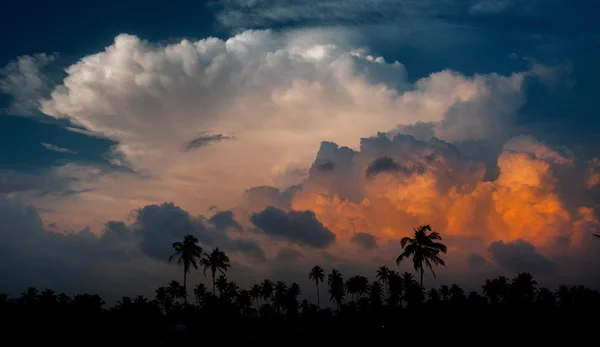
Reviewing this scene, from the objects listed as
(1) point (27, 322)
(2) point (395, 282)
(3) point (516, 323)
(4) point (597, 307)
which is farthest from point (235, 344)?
(2) point (395, 282)

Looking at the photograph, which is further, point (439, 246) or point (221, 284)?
point (221, 284)

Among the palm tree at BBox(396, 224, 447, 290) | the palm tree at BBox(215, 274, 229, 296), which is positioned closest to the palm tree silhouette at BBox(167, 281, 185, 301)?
the palm tree at BBox(215, 274, 229, 296)

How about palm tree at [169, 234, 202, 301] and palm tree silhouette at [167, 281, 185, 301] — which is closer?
palm tree at [169, 234, 202, 301]

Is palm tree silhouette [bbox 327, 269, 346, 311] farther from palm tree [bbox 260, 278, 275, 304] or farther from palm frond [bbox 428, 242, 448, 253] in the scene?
palm frond [bbox 428, 242, 448, 253]

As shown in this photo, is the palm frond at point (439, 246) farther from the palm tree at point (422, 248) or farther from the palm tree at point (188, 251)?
the palm tree at point (188, 251)

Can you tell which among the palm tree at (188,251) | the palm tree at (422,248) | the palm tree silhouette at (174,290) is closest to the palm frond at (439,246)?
the palm tree at (422,248)

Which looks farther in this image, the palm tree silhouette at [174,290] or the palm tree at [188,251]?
the palm tree silhouette at [174,290]

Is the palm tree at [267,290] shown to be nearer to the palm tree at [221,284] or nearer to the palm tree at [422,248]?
the palm tree at [221,284]

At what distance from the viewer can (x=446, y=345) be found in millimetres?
46781

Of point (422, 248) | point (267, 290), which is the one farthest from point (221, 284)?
point (422, 248)

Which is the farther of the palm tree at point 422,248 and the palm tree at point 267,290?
the palm tree at point 267,290

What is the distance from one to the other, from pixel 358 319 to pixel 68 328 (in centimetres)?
3391

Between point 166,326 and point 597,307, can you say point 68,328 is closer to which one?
point 166,326

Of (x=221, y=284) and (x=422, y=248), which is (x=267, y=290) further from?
(x=422, y=248)
